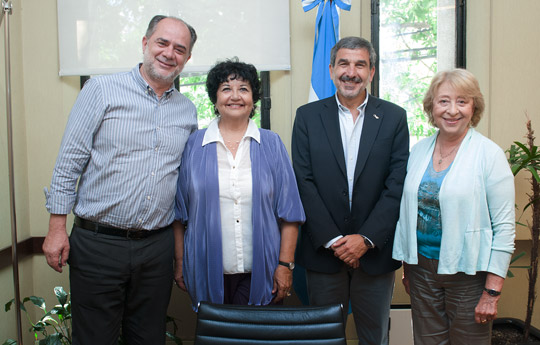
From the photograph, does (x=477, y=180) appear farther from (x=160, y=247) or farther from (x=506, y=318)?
(x=506, y=318)

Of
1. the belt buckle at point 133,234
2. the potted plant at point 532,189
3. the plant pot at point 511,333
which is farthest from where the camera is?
the plant pot at point 511,333

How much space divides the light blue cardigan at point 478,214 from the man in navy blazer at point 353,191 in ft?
0.92

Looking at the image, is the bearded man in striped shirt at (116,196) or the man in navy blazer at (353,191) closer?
the bearded man in striped shirt at (116,196)

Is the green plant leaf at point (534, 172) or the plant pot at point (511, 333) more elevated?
the green plant leaf at point (534, 172)

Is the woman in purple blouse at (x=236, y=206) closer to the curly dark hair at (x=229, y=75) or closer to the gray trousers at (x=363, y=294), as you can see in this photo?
the curly dark hair at (x=229, y=75)

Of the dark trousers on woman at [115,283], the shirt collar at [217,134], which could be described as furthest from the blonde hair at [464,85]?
the dark trousers on woman at [115,283]

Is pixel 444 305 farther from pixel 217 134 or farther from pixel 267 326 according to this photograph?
pixel 217 134

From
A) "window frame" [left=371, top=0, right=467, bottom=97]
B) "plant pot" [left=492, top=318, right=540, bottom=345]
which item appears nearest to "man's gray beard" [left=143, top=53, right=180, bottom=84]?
"window frame" [left=371, top=0, right=467, bottom=97]

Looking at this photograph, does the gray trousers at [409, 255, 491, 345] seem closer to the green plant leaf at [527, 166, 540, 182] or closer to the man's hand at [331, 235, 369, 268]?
the man's hand at [331, 235, 369, 268]

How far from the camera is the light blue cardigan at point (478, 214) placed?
68.7 inches

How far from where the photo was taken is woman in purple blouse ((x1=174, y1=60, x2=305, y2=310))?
1888 mm

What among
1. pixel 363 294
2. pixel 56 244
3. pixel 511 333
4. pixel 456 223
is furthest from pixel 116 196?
pixel 511 333

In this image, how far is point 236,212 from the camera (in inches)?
74.9

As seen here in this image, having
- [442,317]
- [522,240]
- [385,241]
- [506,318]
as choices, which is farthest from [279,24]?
[506,318]
